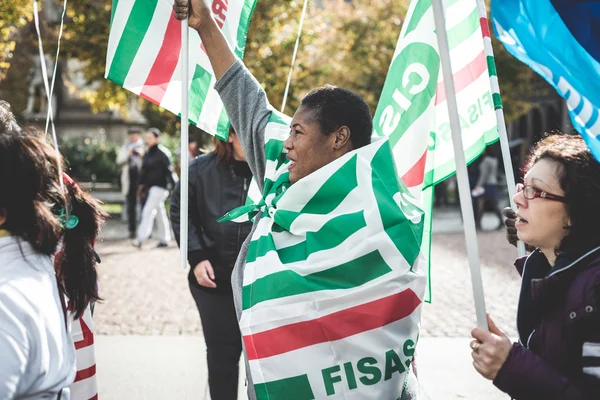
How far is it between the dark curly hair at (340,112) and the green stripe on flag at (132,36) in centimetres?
96

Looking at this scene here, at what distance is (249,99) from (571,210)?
1.20 m

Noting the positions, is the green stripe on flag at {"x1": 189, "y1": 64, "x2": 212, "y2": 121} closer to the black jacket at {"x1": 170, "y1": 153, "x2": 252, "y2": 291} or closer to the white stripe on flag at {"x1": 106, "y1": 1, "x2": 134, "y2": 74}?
the white stripe on flag at {"x1": 106, "y1": 1, "x2": 134, "y2": 74}

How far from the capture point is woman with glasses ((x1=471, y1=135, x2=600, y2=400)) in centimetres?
169

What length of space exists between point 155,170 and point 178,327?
5301 mm

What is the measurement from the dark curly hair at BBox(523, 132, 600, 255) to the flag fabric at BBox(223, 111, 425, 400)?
452 mm

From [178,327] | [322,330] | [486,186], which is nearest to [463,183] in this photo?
[322,330]

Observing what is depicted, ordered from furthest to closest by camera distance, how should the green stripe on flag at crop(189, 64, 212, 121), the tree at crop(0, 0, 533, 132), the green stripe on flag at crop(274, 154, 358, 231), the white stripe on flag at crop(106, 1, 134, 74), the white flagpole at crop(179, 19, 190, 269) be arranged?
the tree at crop(0, 0, 533, 132) < the green stripe on flag at crop(189, 64, 212, 121) < the white stripe on flag at crop(106, 1, 134, 74) < the white flagpole at crop(179, 19, 190, 269) < the green stripe on flag at crop(274, 154, 358, 231)

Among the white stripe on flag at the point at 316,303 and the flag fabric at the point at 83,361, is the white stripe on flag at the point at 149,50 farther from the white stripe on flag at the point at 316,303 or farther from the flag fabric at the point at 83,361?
the white stripe on flag at the point at 316,303

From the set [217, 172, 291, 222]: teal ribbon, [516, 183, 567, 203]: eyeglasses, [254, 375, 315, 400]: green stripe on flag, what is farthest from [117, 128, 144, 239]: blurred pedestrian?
[516, 183, 567, 203]: eyeglasses

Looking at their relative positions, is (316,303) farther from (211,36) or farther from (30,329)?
(211,36)

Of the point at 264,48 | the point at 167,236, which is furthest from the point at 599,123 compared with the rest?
the point at 264,48

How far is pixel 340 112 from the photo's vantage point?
7.43ft

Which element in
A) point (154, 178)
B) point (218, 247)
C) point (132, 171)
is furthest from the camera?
point (132, 171)

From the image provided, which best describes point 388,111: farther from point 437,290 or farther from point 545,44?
point 437,290
